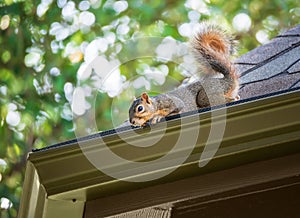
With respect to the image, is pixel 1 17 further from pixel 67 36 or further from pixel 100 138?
pixel 100 138

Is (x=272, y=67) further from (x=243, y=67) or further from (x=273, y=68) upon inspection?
(x=243, y=67)

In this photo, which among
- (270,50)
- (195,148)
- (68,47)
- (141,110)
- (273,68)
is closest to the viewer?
(195,148)

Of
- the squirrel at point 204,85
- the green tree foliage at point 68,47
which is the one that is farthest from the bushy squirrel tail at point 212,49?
the green tree foliage at point 68,47

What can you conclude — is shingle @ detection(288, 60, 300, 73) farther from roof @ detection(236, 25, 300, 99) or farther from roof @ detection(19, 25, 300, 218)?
roof @ detection(19, 25, 300, 218)

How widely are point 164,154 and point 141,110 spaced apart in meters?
0.80

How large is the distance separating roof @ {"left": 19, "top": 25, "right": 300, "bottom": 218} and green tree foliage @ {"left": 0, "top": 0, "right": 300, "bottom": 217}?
3.34m

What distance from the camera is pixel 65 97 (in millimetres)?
5500

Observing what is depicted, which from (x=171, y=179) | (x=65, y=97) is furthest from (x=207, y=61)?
(x=65, y=97)

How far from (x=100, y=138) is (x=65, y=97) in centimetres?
397

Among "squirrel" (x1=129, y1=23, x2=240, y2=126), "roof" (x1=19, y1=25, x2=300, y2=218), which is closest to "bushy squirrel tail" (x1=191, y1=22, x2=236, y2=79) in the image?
"squirrel" (x1=129, y1=23, x2=240, y2=126)

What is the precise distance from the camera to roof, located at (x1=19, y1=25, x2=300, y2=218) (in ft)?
4.99

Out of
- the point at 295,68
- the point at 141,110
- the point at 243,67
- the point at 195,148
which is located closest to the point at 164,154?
the point at 195,148

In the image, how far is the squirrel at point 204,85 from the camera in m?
2.28

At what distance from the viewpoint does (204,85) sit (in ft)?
7.72
